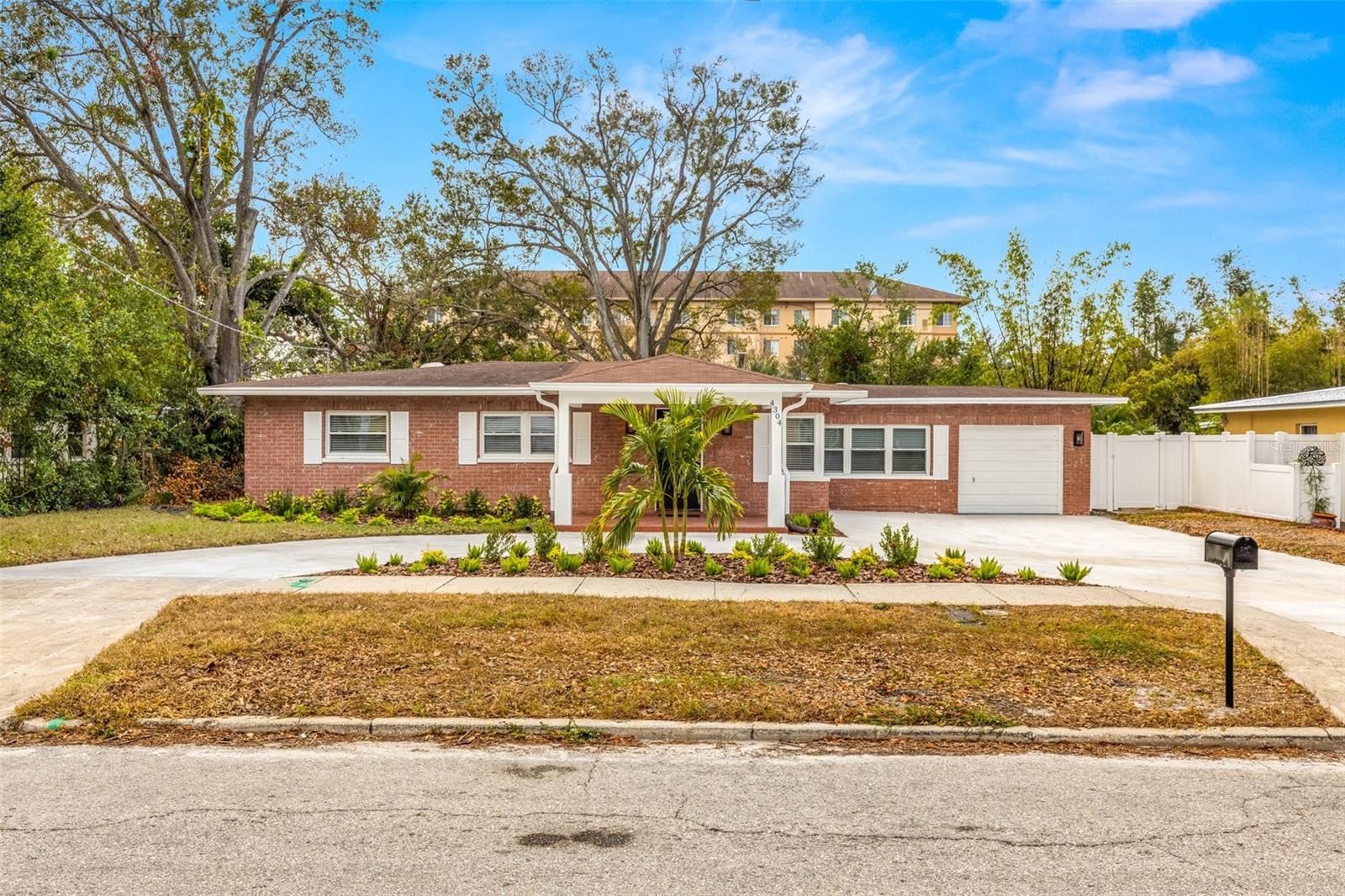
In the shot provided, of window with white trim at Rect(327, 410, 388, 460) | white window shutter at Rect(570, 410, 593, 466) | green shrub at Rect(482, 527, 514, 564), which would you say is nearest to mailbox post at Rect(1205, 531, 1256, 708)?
green shrub at Rect(482, 527, 514, 564)

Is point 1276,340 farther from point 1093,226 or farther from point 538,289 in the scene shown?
point 538,289

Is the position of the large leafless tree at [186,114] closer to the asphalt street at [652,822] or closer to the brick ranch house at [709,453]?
the brick ranch house at [709,453]

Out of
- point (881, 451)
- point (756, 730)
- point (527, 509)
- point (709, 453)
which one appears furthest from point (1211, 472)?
point (756, 730)

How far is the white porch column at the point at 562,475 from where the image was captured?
50.3ft

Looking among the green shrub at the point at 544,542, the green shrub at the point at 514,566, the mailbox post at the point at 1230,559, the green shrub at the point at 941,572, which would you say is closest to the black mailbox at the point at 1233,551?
the mailbox post at the point at 1230,559

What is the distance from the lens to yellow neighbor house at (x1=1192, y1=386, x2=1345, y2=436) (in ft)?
63.4

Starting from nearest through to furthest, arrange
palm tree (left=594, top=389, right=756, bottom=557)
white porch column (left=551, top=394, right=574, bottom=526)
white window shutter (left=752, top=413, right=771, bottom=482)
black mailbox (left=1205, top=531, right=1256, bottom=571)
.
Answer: black mailbox (left=1205, top=531, right=1256, bottom=571)
palm tree (left=594, top=389, right=756, bottom=557)
white porch column (left=551, top=394, right=574, bottom=526)
white window shutter (left=752, top=413, right=771, bottom=482)

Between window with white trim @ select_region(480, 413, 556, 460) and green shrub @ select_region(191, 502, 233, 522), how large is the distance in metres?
4.85

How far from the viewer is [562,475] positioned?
50.6ft

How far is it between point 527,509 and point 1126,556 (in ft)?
33.5

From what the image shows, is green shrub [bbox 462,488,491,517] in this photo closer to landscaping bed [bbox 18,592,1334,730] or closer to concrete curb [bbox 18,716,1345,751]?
landscaping bed [bbox 18,592,1334,730]

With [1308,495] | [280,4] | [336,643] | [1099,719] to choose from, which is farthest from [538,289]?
[1099,719]

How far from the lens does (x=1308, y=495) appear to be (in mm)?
17047

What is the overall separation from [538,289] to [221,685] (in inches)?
1155
